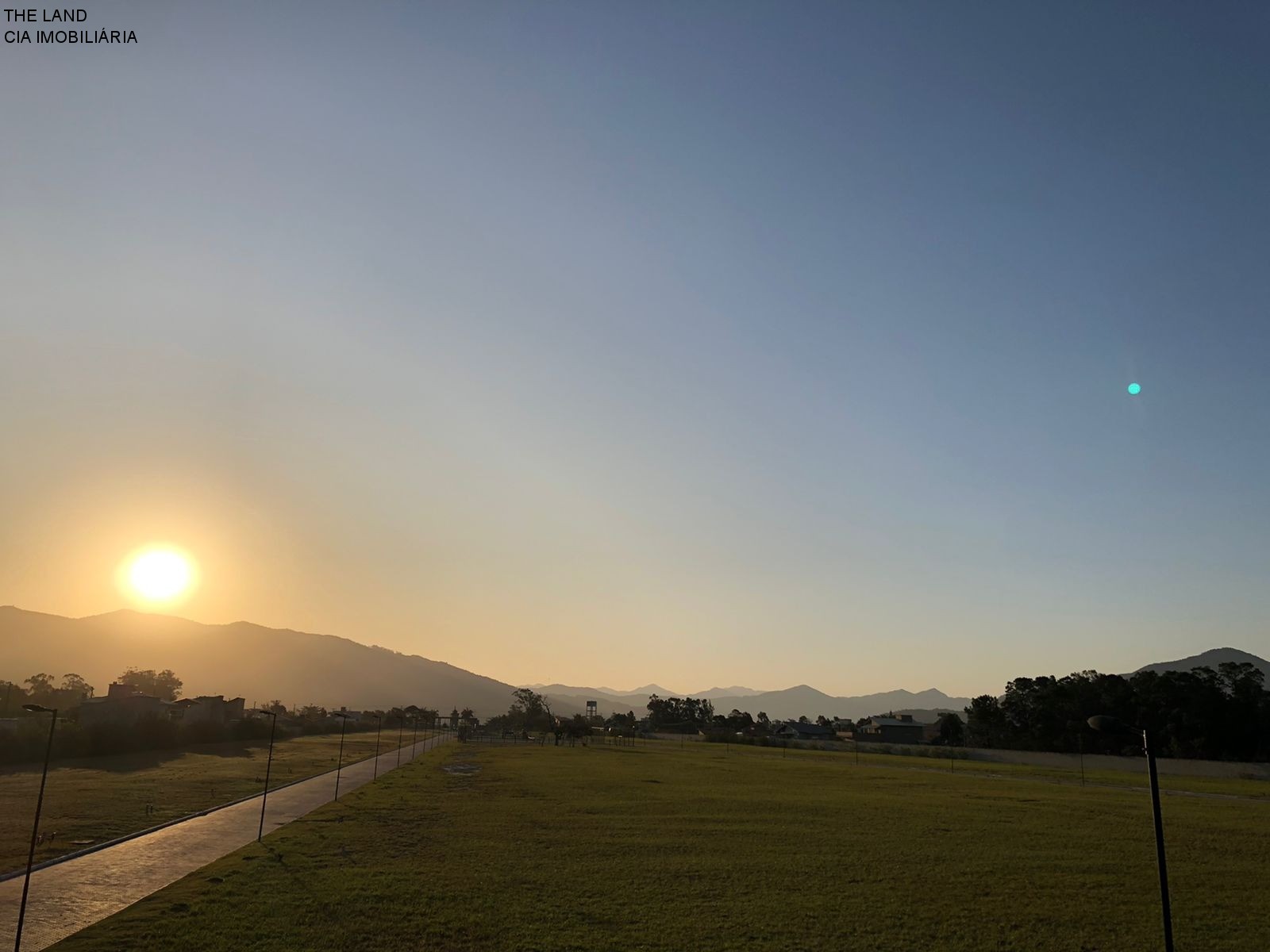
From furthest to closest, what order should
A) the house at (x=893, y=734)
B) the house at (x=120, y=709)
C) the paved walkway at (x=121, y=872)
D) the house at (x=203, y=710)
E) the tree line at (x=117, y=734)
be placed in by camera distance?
the house at (x=893, y=734), the house at (x=203, y=710), the house at (x=120, y=709), the tree line at (x=117, y=734), the paved walkway at (x=121, y=872)

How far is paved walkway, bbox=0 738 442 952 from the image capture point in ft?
62.0

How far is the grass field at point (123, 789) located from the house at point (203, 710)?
34693 millimetres

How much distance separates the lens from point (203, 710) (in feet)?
385

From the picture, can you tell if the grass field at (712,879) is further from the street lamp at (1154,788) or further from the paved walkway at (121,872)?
the street lamp at (1154,788)

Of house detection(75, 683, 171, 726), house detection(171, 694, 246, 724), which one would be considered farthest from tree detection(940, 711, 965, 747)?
house detection(75, 683, 171, 726)

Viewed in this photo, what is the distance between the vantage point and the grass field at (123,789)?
3091 cm

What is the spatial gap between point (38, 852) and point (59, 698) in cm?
15731

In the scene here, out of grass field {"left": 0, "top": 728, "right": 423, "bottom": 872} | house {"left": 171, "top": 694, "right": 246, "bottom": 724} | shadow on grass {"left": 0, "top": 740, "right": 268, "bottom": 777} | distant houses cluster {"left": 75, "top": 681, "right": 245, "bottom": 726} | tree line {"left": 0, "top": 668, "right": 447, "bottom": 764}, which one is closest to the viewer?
grass field {"left": 0, "top": 728, "right": 423, "bottom": 872}

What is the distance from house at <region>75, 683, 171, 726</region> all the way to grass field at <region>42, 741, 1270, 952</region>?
205ft

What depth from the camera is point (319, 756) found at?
263 feet

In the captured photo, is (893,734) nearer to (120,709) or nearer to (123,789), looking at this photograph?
(120,709)

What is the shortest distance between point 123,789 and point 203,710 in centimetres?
8091

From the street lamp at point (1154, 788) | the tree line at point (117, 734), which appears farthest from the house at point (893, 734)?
the street lamp at point (1154, 788)

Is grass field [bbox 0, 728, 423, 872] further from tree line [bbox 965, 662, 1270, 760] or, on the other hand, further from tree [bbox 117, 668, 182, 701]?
tree [bbox 117, 668, 182, 701]
